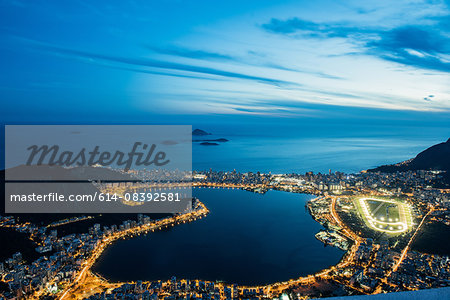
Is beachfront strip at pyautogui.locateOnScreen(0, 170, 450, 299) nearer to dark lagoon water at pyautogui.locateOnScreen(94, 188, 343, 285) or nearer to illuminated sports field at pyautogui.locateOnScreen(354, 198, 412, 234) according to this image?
illuminated sports field at pyautogui.locateOnScreen(354, 198, 412, 234)

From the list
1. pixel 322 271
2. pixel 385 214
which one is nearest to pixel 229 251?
pixel 322 271

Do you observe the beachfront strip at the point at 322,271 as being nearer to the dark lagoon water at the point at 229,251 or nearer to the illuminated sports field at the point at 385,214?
the illuminated sports field at the point at 385,214

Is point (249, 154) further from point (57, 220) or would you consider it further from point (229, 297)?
point (229, 297)

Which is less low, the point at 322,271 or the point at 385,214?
the point at 385,214

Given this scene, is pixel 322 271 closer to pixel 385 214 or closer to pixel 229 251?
pixel 229 251

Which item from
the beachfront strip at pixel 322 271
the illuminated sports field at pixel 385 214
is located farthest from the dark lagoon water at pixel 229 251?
the illuminated sports field at pixel 385 214

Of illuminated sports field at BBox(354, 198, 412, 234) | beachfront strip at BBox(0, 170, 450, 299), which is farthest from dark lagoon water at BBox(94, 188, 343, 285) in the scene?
illuminated sports field at BBox(354, 198, 412, 234)
